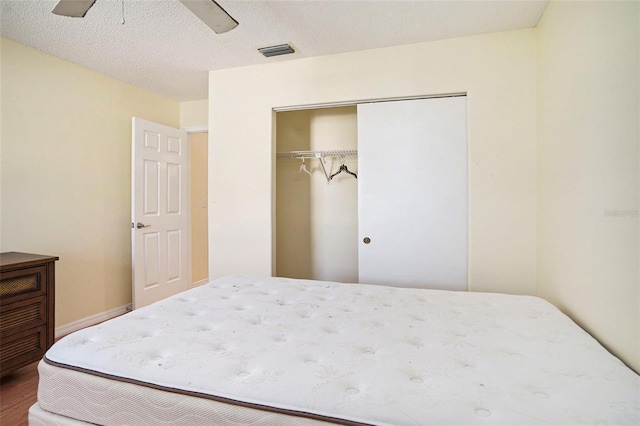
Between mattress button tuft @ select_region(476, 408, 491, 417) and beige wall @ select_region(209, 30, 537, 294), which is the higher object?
beige wall @ select_region(209, 30, 537, 294)

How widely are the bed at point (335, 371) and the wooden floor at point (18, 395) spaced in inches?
41.2

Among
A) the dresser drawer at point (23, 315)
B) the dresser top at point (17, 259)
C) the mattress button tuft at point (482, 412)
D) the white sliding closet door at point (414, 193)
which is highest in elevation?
the white sliding closet door at point (414, 193)

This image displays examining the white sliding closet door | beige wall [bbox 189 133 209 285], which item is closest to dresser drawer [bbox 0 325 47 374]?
beige wall [bbox 189 133 209 285]

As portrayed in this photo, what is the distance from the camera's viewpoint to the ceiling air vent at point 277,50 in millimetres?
2628

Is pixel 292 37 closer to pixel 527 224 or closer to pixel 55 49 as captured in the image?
pixel 55 49

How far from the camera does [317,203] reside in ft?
11.9

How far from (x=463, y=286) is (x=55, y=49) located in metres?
3.82

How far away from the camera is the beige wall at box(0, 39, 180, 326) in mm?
2615

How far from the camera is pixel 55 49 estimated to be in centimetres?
272

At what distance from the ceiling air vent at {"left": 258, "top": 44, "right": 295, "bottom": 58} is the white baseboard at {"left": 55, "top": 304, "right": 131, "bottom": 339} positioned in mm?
2969

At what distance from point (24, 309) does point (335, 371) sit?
92.2 inches

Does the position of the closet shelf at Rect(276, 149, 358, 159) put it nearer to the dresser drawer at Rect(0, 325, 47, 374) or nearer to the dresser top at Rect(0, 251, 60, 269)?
the dresser top at Rect(0, 251, 60, 269)

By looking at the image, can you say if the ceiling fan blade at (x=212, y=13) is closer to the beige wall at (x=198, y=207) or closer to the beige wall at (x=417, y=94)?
the beige wall at (x=417, y=94)

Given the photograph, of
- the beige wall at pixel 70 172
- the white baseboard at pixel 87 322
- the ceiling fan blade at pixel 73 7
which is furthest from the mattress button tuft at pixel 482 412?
the white baseboard at pixel 87 322
